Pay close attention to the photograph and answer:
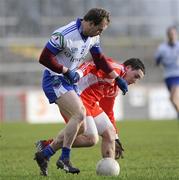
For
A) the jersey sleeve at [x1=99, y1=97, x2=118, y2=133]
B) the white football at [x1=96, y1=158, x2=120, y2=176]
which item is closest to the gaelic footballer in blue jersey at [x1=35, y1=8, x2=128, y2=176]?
the white football at [x1=96, y1=158, x2=120, y2=176]

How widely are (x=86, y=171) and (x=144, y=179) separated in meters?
1.43

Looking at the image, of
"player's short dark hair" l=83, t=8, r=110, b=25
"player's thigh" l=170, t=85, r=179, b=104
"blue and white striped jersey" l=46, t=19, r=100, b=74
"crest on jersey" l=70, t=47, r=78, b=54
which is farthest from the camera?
"player's thigh" l=170, t=85, r=179, b=104

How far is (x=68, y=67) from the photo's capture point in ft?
27.2

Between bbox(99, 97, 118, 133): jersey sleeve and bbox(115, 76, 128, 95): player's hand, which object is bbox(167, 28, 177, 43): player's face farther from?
bbox(115, 76, 128, 95): player's hand

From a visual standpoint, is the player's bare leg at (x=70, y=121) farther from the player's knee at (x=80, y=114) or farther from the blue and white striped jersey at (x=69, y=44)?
the blue and white striped jersey at (x=69, y=44)

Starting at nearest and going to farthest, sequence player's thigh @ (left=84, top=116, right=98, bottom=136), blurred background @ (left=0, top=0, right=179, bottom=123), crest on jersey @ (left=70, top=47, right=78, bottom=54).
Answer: crest on jersey @ (left=70, top=47, right=78, bottom=54) → player's thigh @ (left=84, top=116, right=98, bottom=136) → blurred background @ (left=0, top=0, right=179, bottom=123)

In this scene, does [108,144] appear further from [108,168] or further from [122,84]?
[122,84]

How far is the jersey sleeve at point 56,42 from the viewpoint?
26.1 ft

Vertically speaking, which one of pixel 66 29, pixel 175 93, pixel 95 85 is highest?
pixel 66 29

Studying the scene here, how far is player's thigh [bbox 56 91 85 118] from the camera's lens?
805 cm

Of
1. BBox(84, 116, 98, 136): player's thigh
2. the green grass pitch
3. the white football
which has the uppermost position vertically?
BBox(84, 116, 98, 136): player's thigh

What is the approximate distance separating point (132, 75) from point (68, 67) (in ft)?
3.13

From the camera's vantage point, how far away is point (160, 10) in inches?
1416

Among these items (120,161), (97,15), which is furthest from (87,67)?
(120,161)
